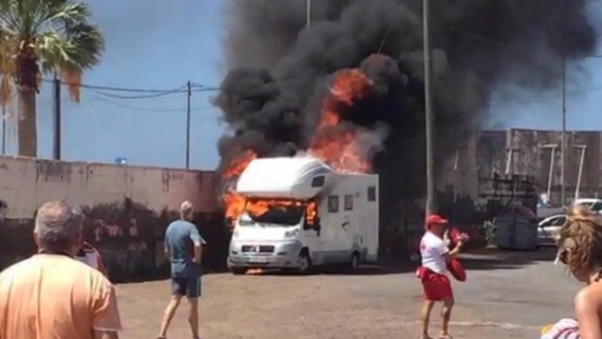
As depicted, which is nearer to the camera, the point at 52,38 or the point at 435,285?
the point at 435,285

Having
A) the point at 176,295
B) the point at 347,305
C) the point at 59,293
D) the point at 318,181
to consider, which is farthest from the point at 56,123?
the point at 59,293

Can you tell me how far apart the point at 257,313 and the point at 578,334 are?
50.1 ft

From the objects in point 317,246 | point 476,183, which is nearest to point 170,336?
point 317,246

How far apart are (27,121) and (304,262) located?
300 inches

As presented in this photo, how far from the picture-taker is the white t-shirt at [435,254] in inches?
580

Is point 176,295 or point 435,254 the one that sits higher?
point 435,254

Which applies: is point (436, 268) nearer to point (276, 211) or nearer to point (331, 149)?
point (276, 211)

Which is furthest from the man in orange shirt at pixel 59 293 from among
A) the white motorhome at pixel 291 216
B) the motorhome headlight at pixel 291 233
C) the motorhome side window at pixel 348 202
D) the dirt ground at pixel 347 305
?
the motorhome side window at pixel 348 202

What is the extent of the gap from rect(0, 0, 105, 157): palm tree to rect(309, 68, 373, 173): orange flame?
791cm

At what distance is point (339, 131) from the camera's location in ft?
119

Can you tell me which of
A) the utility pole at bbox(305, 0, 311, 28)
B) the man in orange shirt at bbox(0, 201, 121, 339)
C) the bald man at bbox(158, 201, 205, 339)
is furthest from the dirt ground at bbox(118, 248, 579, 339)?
the utility pole at bbox(305, 0, 311, 28)

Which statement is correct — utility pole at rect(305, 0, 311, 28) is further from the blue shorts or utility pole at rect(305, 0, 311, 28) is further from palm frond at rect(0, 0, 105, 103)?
the blue shorts

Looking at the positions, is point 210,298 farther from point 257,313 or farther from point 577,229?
point 577,229

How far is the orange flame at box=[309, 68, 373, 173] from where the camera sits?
3508 cm
